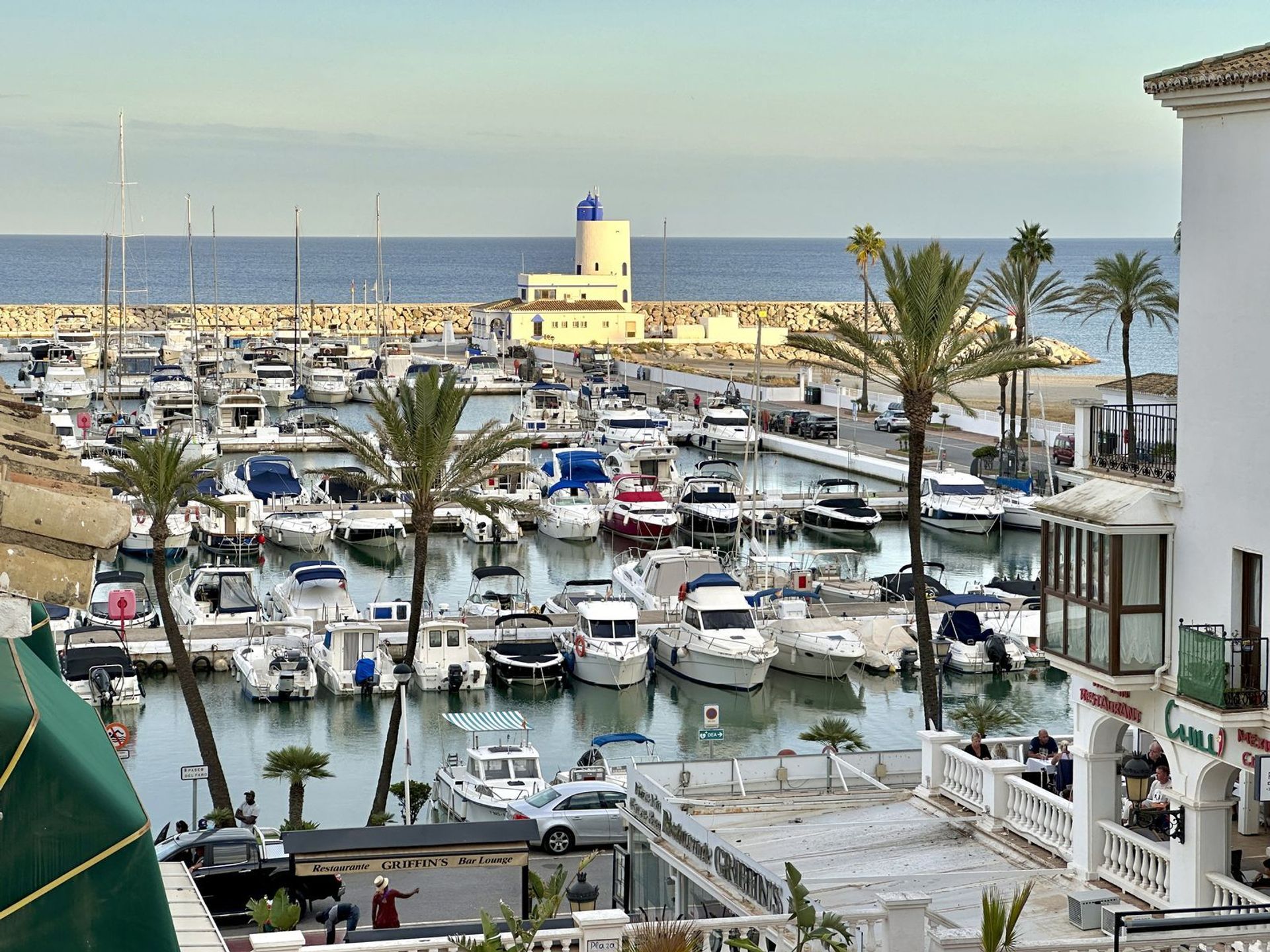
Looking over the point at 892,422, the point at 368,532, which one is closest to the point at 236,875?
the point at 368,532

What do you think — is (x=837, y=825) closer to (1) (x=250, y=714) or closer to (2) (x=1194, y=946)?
(2) (x=1194, y=946)

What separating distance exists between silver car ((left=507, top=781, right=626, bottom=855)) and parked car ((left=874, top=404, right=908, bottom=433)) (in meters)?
52.8

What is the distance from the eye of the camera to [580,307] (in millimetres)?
120000

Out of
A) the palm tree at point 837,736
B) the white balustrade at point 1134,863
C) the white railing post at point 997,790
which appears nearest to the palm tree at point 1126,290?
the palm tree at point 837,736

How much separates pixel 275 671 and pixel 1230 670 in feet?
83.1

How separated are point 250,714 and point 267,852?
513 inches

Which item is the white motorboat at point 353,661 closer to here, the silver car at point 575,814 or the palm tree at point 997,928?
the silver car at point 575,814

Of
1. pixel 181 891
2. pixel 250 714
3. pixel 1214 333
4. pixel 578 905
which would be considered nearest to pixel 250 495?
pixel 250 714

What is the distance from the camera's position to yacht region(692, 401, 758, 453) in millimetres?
74875

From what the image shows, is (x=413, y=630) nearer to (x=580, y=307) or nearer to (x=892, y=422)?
(x=892, y=422)

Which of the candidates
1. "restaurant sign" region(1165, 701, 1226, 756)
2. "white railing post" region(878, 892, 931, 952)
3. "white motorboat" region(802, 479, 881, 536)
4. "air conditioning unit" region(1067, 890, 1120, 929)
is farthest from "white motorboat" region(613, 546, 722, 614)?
"white railing post" region(878, 892, 931, 952)

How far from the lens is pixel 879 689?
3956 centimetres

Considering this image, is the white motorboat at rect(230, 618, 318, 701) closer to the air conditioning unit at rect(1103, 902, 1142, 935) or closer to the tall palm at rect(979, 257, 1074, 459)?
the air conditioning unit at rect(1103, 902, 1142, 935)

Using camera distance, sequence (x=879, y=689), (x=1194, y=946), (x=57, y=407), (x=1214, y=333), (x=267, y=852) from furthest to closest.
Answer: (x=57, y=407) < (x=879, y=689) < (x=267, y=852) < (x=1214, y=333) < (x=1194, y=946)
